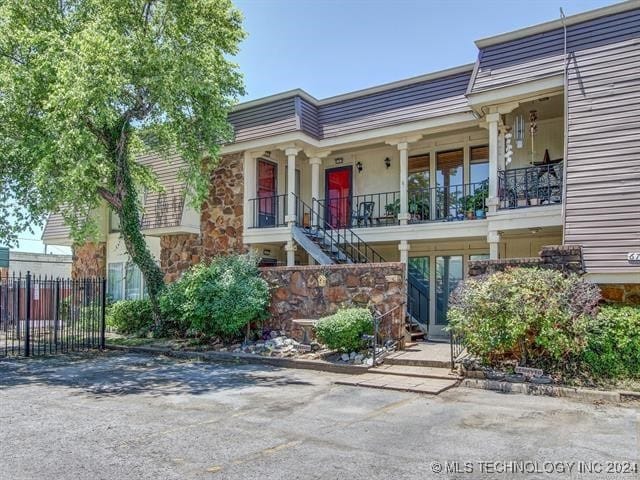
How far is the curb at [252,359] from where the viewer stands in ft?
32.1

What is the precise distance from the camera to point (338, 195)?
16250mm

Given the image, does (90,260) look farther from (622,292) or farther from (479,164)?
(622,292)

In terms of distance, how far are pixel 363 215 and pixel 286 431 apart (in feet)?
33.1

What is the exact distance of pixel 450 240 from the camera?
14.0 metres

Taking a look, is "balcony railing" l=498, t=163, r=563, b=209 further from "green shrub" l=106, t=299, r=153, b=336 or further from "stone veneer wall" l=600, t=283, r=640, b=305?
"green shrub" l=106, t=299, r=153, b=336

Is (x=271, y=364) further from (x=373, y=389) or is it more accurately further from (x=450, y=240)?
(x=450, y=240)

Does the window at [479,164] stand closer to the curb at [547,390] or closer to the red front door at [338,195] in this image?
the red front door at [338,195]

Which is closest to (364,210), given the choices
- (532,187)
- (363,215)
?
(363,215)

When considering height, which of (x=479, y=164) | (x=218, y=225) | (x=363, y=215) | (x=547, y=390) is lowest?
(x=547, y=390)

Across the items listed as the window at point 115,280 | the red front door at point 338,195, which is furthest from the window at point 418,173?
the window at point 115,280

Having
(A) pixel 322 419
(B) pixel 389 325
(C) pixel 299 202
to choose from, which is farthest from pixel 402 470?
(C) pixel 299 202

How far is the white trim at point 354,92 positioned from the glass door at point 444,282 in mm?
4913

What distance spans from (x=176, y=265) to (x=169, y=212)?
187 centimetres

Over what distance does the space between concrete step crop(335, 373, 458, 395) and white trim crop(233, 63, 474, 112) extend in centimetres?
810
